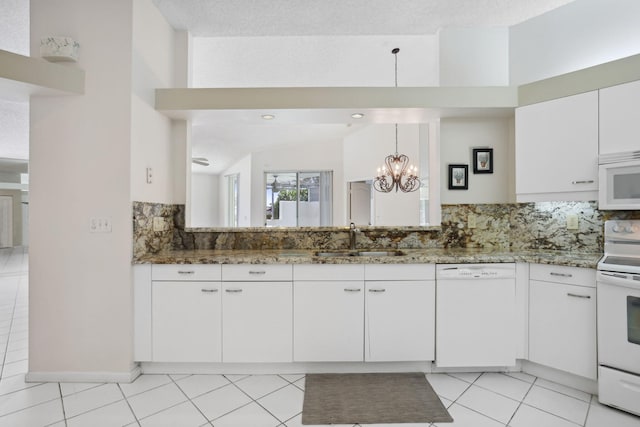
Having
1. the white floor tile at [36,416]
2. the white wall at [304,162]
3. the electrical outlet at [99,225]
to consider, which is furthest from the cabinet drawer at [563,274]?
the white wall at [304,162]

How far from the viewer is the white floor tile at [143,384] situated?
6.88ft

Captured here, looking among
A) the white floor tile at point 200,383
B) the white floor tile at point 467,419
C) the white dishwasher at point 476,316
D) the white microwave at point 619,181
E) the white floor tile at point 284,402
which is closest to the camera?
the white floor tile at point 467,419

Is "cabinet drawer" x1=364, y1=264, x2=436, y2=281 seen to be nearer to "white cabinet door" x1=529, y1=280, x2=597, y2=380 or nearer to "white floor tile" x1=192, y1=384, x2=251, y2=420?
"white cabinet door" x1=529, y1=280, x2=597, y2=380

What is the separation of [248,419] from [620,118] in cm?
303

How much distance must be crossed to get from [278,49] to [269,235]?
6.07ft

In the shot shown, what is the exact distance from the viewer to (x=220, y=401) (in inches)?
78.4

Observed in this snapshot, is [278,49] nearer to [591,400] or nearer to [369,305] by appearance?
[369,305]

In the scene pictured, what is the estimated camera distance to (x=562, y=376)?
216 cm

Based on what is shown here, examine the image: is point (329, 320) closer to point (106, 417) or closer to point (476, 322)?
point (476, 322)

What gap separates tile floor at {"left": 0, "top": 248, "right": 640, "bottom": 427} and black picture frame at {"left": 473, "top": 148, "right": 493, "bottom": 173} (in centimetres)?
167

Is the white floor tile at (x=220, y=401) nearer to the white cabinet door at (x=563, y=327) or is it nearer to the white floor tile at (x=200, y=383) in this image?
the white floor tile at (x=200, y=383)

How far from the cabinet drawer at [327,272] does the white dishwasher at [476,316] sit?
0.60 m

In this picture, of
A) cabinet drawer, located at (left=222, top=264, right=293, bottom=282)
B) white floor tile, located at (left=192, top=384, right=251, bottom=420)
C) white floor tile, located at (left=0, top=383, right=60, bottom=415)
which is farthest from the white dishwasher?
white floor tile, located at (left=0, top=383, right=60, bottom=415)

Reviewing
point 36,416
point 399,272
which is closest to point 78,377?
point 36,416
